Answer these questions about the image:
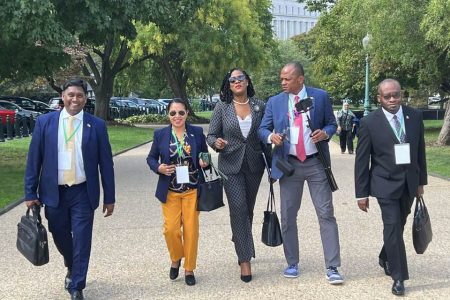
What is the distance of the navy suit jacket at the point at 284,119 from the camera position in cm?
531

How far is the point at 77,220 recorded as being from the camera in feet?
16.0

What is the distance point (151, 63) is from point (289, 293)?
1620 inches

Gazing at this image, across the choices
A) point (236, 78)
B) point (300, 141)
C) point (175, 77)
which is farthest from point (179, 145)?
point (175, 77)

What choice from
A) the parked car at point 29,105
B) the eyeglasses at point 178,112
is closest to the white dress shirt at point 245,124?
the eyeglasses at point 178,112

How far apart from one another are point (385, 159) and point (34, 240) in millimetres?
2820

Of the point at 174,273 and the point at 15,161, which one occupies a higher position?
the point at 174,273

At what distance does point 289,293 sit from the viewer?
5012 millimetres

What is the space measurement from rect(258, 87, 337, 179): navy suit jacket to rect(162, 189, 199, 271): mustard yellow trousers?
2.45 feet

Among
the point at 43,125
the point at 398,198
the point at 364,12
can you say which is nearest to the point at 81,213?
the point at 43,125

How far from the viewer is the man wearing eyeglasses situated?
5.00m

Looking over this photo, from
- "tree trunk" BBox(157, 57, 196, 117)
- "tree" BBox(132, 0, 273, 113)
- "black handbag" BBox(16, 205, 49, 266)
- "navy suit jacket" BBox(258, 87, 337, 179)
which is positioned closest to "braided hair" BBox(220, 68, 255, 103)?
"navy suit jacket" BBox(258, 87, 337, 179)

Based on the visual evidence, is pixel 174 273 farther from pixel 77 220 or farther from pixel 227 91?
pixel 227 91

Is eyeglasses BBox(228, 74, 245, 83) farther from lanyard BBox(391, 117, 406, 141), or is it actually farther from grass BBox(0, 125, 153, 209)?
grass BBox(0, 125, 153, 209)

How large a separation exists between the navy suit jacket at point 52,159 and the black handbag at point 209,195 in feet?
2.61
